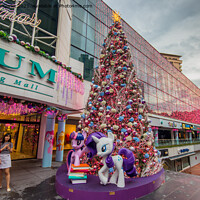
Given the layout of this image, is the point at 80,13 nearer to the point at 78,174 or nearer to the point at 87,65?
the point at 87,65

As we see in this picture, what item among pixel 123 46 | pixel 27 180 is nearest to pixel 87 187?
pixel 27 180

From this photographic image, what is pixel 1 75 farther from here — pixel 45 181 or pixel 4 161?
pixel 45 181

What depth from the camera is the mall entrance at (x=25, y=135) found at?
9.60m

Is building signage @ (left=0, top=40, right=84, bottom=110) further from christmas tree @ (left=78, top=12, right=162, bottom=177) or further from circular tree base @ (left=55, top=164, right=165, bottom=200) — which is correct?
circular tree base @ (left=55, top=164, right=165, bottom=200)

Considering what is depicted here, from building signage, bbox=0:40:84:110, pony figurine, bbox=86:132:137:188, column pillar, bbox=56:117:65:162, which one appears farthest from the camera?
column pillar, bbox=56:117:65:162

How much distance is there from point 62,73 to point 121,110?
11.4 feet

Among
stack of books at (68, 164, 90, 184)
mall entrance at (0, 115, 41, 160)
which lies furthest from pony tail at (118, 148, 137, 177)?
mall entrance at (0, 115, 41, 160)

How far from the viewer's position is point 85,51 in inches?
584

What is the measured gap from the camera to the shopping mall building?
16.0ft

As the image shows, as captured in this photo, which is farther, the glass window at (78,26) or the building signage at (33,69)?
the glass window at (78,26)

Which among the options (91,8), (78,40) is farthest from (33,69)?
(91,8)

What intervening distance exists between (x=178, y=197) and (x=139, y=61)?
74.8ft

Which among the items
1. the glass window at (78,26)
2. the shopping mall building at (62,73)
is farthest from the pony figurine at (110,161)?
the glass window at (78,26)

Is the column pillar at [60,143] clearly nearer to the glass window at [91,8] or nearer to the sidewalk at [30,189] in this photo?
the sidewalk at [30,189]
